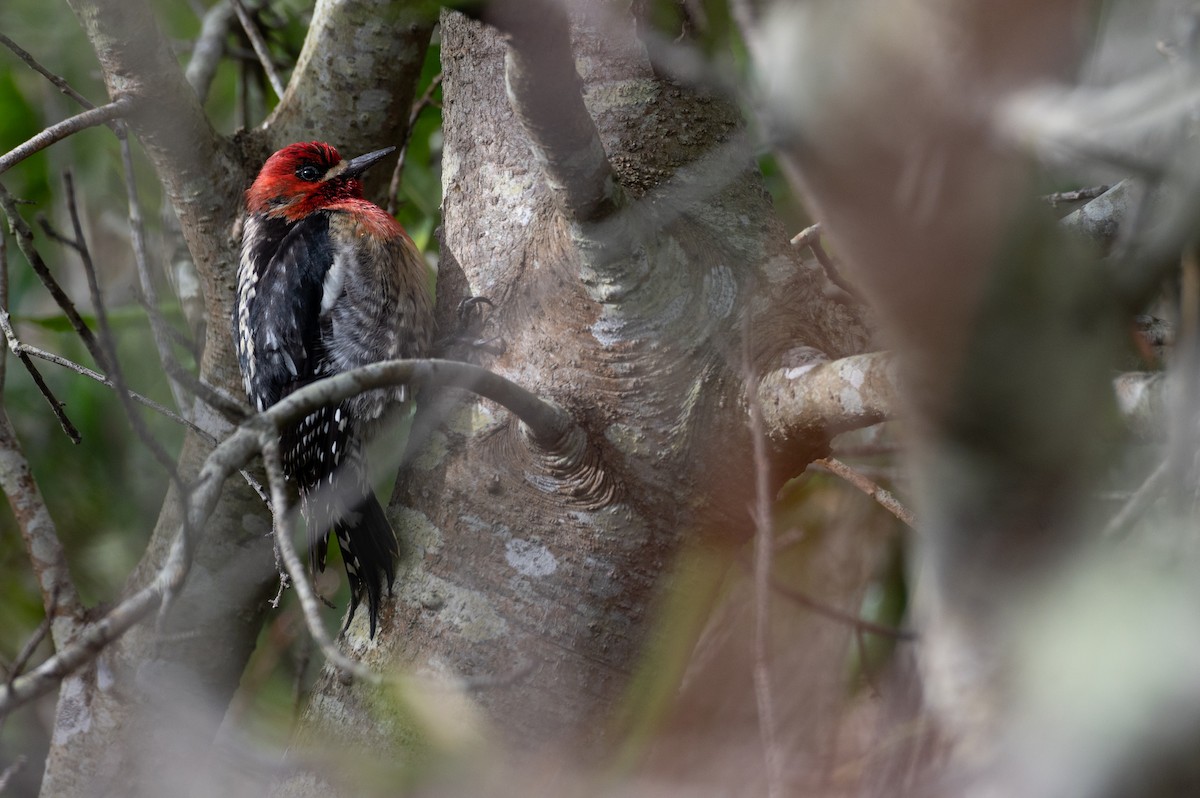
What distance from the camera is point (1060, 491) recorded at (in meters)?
0.83

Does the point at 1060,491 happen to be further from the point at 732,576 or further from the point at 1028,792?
the point at 732,576

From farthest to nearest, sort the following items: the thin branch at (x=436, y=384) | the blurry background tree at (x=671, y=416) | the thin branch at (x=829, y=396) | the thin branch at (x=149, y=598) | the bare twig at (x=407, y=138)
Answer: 1. the bare twig at (x=407, y=138)
2. the thin branch at (x=829, y=396)
3. the thin branch at (x=436, y=384)
4. the thin branch at (x=149, y=598)
5. the blurry background tree at (x=671, y=416)

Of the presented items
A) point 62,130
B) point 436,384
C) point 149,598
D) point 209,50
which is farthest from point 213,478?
point 209,50

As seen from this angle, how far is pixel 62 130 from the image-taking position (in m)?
1.98

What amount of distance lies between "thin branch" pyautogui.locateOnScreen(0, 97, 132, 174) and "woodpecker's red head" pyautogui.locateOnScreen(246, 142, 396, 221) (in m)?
0.58

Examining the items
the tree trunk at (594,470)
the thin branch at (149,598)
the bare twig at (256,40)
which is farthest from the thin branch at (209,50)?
the thin branch at (149,598)

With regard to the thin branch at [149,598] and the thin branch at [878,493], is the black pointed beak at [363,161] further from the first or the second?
the thin branch at [149,598]

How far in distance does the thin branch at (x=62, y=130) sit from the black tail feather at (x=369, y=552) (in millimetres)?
981

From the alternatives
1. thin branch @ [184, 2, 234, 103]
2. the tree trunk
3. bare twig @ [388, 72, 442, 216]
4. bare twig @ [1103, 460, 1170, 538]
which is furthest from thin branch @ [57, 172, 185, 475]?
thin branch @ [184, 2, 234, 103]

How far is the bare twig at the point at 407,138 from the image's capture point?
9.66 ft

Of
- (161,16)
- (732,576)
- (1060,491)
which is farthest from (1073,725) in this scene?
(161,16)

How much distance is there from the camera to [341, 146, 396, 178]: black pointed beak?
2.84 m

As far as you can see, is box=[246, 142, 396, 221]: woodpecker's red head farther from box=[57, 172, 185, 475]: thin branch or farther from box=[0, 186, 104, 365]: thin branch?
box=[57, 172, 185, 475]: thin branch

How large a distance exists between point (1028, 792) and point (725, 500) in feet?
3.25
